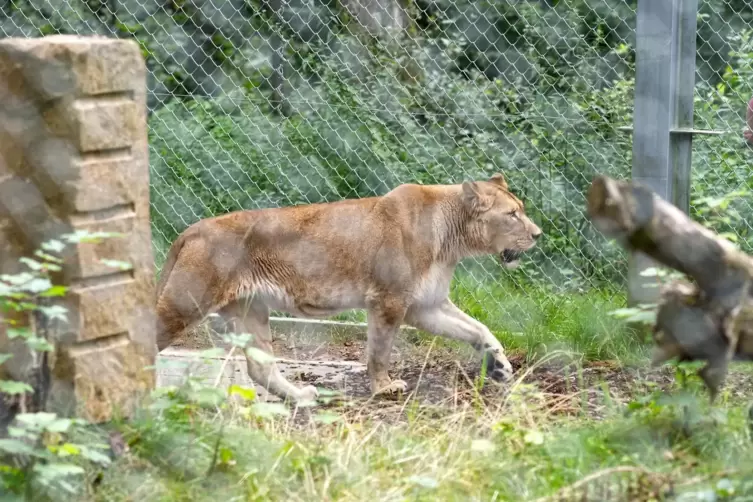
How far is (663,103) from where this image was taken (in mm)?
4531

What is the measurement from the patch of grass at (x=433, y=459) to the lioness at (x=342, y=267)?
1.44m

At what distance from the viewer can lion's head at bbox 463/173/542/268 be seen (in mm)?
4980

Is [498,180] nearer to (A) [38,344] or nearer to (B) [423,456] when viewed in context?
(B) [423,456]

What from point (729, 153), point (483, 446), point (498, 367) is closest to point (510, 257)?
point (498, 367)

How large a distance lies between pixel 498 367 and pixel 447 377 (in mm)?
215

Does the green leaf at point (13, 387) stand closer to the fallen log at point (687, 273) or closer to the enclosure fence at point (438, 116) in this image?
the fallen log at point (687, 273)

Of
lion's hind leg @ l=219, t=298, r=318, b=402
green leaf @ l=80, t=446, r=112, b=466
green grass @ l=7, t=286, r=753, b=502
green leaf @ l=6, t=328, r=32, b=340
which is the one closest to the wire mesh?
lion's hind leg @ l=219, t=298, r=318, b=402

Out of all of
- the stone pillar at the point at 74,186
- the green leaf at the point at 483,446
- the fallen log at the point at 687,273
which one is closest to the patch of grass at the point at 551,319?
the green leaf at the point at 483,446

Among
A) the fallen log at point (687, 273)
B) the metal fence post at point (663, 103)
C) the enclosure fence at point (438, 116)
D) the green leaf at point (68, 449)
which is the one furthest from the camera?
the enclosure fence at point (438, 116)

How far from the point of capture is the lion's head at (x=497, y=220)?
16.3 ft

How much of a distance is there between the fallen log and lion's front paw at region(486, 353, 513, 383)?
1.93 meters

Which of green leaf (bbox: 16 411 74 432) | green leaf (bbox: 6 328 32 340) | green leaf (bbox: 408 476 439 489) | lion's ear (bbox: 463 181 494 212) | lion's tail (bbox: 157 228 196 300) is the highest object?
green leaf (bbox: 6 328 32 340)

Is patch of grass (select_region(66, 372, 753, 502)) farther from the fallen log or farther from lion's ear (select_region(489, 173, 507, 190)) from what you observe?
lion's ear (select_region(489, 173, 507, 190))

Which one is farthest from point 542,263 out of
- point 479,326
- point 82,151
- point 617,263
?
point 82,151
